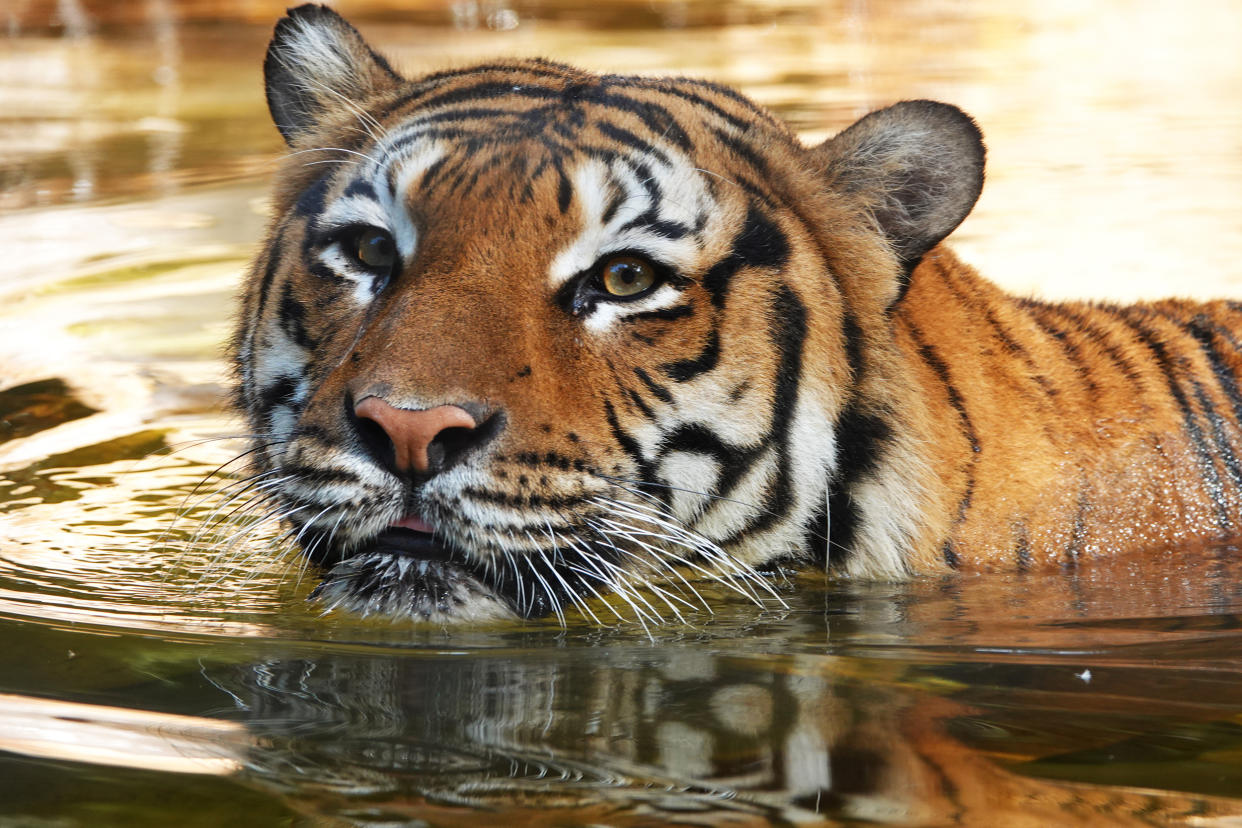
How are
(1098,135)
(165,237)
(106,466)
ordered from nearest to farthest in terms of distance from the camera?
1. (106,466)
2. (165,237)
3. (1098,135)

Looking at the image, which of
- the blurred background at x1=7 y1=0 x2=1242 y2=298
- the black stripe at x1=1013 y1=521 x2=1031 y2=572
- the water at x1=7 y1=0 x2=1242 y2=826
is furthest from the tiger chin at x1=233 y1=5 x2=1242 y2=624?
the blurred background at x1=7 y1=0 x2=1242 y2=298

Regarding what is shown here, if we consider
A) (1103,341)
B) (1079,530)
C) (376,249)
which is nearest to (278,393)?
(376,249)

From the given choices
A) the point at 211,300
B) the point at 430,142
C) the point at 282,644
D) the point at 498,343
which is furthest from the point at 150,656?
the point at 211,300

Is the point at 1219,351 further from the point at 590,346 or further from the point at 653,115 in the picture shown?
the point at 590,346

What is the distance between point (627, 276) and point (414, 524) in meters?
0.57

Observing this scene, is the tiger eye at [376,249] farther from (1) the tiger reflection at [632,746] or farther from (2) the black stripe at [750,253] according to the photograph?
A: (1) the tiger reflection at [632,746]

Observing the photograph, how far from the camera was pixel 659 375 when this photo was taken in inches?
103

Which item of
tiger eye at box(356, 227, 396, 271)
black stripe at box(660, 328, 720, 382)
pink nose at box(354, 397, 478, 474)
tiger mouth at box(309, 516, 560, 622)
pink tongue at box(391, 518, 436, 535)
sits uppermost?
tiger eye at box(356, 227, 396, 271)

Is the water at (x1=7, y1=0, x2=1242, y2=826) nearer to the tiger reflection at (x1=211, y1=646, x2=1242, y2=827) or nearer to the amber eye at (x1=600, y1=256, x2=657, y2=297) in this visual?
the tiger reflection at (x1=211, y1=646, x2=1242, y2=827)

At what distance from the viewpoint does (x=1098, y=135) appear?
8.37m

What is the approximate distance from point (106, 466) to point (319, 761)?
2249 mm

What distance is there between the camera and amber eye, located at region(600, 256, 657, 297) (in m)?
2.61

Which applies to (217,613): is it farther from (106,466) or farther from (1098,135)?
(1098,135)

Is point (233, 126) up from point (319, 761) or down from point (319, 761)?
up
